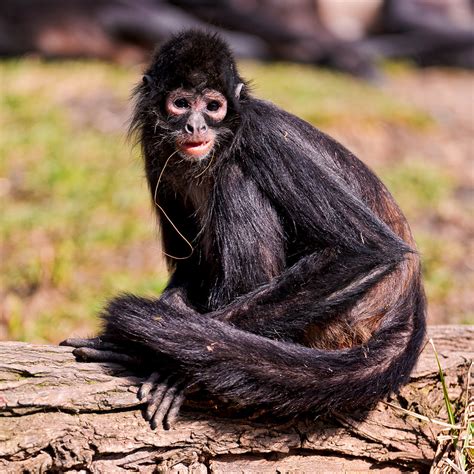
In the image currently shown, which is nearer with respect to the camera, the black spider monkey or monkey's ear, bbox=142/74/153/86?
the black spider monkey

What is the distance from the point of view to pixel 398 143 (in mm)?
11352

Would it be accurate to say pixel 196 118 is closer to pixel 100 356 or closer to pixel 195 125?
pixel 195 125

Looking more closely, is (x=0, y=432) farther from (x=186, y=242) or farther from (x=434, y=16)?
(x=434, y=16)

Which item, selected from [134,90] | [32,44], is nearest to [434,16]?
[32,44]

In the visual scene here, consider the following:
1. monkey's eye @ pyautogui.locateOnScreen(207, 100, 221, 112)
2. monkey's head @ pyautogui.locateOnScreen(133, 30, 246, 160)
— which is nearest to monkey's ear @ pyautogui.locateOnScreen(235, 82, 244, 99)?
monkey's head @ pyautogui.locateOnScreen(133, 30, 246, 160)

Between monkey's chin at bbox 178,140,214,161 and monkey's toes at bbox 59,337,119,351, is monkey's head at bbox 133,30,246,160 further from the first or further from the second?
monkey's toes at bbox 59,337,119,351

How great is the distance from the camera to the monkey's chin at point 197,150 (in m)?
4.39

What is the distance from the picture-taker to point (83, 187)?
354 inches

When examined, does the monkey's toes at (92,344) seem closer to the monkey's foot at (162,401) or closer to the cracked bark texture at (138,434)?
the cracked bark texture at (138,434)

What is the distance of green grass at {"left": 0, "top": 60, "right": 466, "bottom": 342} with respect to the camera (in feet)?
23.0

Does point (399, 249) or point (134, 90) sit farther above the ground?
point (134, 90)

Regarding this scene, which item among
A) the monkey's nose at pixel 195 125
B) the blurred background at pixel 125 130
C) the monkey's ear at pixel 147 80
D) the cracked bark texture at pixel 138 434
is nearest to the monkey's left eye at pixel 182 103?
the monkey's nose at pixel 195 125

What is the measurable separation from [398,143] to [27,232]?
224 inches

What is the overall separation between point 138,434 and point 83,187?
5675 mm
